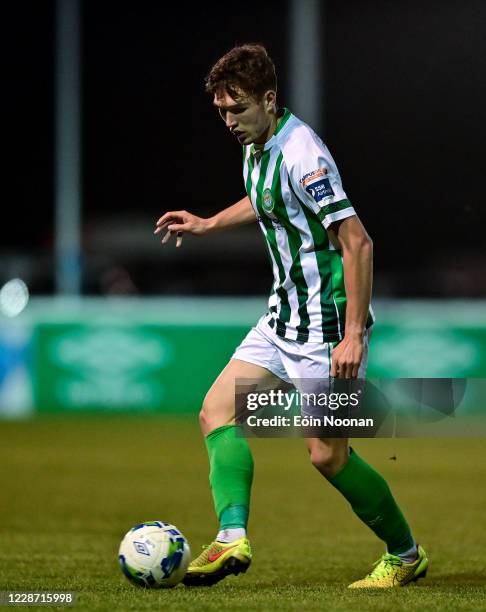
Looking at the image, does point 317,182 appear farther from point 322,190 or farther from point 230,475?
point 230,475

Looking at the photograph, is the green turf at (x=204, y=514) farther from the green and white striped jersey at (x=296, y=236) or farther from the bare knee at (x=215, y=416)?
the green and white striped jersey at (x=296, y=236)

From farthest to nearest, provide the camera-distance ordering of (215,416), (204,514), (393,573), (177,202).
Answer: (177,202)
(204,514)
(393,573)
(215,416)

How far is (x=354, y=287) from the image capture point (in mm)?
4594

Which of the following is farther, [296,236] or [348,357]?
[296,236]

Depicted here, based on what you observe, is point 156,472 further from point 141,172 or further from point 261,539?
point 141,172

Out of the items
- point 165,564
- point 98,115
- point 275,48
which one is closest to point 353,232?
point 165,564

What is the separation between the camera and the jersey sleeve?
15.0 ft

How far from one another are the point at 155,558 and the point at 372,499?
0.86m

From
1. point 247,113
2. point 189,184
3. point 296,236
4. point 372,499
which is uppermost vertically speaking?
point 247,113

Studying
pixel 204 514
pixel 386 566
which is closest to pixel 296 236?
pixel 386 566

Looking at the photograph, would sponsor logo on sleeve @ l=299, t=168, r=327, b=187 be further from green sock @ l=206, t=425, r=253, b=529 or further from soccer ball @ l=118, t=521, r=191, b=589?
soccer ball @ l=118, t=521, r=191, b=589

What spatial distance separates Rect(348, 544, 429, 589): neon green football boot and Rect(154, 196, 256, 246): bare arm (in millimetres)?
1448

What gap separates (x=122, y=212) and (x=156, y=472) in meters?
28.3

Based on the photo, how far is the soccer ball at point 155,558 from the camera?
4664 mm
